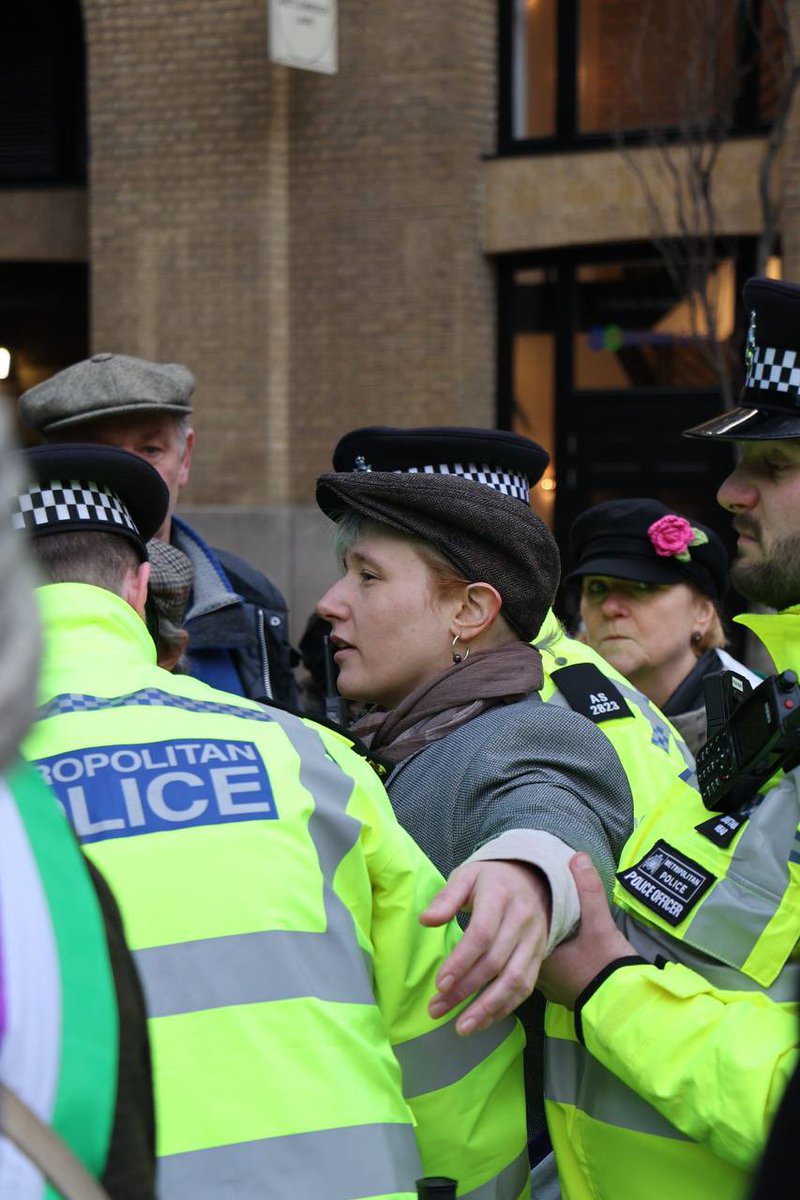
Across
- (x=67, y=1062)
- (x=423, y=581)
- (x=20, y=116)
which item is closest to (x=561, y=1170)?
(x=423, y=581)

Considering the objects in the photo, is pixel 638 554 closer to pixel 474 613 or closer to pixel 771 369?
pixel 474 613

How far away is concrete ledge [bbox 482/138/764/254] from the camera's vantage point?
440 inches

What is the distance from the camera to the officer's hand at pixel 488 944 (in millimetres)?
1806

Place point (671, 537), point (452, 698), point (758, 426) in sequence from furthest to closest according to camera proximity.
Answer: point (671, 537), point (452, 698), point (758, 426)

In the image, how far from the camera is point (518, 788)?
2.25m

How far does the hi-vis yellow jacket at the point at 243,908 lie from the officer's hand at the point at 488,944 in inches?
3.3

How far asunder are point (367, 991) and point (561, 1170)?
61cm

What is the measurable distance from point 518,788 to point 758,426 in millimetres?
677

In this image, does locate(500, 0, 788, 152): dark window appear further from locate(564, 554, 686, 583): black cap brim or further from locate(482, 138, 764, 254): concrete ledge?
locate(564, 554, 686, 583): black cap brim

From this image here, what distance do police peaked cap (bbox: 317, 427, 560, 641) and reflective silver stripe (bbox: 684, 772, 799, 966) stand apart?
731 millimetres

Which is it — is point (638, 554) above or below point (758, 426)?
below

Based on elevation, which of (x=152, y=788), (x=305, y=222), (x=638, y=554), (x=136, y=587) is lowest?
(x=638, y=554)

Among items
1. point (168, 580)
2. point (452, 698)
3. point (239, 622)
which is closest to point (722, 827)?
point (452, 698)

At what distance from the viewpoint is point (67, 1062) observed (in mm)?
994
